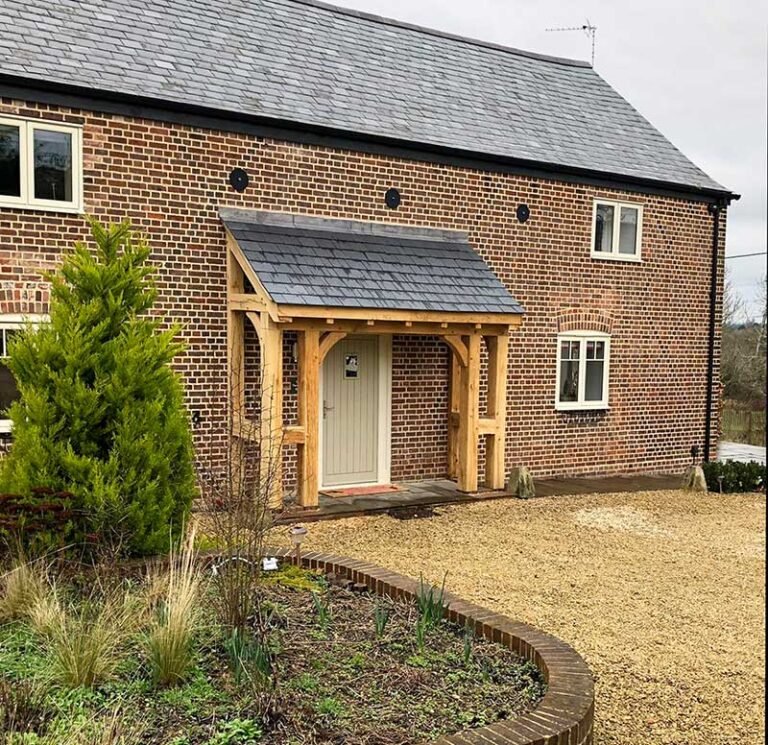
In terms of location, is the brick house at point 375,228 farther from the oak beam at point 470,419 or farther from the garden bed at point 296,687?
the garden bed at point 296,687

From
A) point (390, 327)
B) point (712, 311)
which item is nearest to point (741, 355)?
point (712, 311)

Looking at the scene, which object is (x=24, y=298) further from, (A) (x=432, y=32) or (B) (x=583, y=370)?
(A) (x=432, y=32)

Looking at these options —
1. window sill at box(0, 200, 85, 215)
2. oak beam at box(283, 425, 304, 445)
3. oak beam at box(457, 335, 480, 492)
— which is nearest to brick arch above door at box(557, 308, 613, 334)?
oak beam at box(457, 335, 480, 492)

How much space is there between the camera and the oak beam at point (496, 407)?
1143 cm

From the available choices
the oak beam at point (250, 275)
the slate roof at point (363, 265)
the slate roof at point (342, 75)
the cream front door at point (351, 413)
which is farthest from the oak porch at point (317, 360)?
the slate roof at point (342, 75)

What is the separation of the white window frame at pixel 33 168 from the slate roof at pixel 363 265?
1.82 metres

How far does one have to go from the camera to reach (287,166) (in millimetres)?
10867

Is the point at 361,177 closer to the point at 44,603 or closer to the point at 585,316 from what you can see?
the point at 585,316

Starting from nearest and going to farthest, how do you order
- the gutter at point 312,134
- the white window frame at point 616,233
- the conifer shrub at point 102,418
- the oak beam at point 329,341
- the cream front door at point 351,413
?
the conifer shrub at point 102,418
the gutter at point 312,134
the oak beam at point 329,341
the cream front door at point 351,413
the white window frame at point 616,233

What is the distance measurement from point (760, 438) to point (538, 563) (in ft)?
52.2

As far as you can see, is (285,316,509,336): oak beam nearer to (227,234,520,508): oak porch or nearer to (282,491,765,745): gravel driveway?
(227,234,520,508): oak porch

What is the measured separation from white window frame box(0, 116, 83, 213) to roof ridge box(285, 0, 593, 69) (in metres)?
5.73

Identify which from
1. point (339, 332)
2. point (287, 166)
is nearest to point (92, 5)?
point (287, 166)

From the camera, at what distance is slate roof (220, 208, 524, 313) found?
9.81 m
